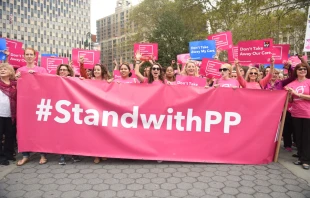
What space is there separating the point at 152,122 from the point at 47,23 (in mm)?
117109

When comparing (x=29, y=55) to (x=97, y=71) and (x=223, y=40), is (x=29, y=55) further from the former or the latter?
(x=223, y=40)

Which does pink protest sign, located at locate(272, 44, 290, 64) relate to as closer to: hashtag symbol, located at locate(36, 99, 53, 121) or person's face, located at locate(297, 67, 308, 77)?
person's face, located at locate(297, 67, 308, 77)

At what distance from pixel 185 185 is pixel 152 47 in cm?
476

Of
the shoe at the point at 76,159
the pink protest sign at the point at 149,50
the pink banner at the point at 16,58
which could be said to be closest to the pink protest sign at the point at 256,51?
the pink protest sign at the point at 149,50

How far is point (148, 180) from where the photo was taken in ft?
12.7

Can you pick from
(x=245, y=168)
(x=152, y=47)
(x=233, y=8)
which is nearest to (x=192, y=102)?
(x=245, y=168)

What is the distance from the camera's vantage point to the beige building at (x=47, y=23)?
98.8 meters

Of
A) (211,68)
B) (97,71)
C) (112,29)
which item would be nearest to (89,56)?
(97,71)

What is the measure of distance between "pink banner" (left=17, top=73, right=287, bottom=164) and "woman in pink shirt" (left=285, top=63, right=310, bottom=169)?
9.5 inches

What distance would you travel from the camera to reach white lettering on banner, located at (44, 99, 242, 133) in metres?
4.55

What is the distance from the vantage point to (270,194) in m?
3.51

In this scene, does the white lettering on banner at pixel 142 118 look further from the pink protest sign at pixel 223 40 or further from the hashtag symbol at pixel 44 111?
the pink protest sign at pixel 223 40

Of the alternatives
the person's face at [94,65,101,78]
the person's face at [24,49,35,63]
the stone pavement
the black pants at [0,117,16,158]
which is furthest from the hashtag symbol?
the person's face at [94,65,101,78]

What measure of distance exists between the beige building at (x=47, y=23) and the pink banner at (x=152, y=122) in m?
104
